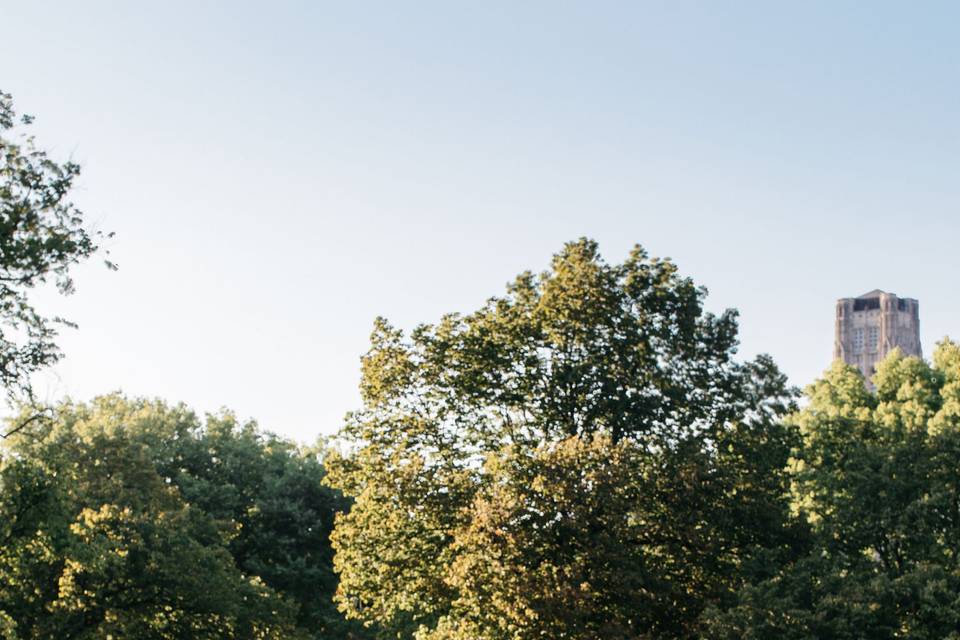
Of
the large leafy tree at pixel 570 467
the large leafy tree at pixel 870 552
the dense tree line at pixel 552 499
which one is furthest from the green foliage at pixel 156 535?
the large leafy tree at pixel 870 552

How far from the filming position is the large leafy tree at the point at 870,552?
25.0 meters

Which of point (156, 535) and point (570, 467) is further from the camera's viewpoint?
point (156, 535)

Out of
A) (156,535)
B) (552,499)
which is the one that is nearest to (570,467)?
(552,499)

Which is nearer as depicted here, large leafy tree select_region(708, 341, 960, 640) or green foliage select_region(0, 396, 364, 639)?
large leafy tree select_region(708, 341, 960, 640)

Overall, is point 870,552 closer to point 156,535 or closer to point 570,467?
point 570,467

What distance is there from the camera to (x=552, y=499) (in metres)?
29.9

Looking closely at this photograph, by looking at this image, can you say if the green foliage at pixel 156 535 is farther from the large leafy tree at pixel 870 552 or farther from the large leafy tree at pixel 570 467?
the large leafy tree at pixel 870 552

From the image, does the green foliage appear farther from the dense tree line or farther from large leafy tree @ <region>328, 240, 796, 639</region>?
large leafy tree @ <region>328, 240, 796, 639</region>

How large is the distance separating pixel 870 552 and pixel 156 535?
23.0 metres

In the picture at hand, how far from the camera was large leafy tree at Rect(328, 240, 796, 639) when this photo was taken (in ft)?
95.5

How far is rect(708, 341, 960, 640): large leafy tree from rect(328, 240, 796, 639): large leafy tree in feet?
6.52

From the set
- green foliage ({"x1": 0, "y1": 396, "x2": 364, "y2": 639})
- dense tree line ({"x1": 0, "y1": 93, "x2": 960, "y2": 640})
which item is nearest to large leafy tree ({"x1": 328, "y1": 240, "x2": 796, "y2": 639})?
dense tree line ({"x1": 0, "y1": 93, "x2": 960, "y2": 640})

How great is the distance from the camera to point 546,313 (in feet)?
111

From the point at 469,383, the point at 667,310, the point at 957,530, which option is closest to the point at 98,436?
the point at 469,383
